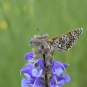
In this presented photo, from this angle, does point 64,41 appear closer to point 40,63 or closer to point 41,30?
point 40,63

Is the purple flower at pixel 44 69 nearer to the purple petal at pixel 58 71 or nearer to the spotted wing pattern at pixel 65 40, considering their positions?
the purple petal at pixel 58 71

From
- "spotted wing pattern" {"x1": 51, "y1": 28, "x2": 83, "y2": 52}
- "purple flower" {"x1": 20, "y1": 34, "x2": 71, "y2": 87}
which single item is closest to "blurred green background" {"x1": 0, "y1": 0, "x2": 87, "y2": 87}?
"spotted wing pattern" {"x1": 51, "y1": 28, "x2": 83, "y2": 52}

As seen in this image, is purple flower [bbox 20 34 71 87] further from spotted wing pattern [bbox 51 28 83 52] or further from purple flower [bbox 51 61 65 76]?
spotted wing pattern [bbox 51 28 83 52]

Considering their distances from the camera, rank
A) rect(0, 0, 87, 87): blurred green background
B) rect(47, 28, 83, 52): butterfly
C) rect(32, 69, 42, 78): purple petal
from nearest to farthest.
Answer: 1. rect(32, 69, 42, 78): purple petal
2. rect(47, 28, 83, 52): butterfly
3. rect(0, 0, 87, 87): blurred green background

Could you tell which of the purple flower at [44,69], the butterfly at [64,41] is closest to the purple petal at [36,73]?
the purple flower at [44,69]

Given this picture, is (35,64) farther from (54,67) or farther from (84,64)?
(84,64)

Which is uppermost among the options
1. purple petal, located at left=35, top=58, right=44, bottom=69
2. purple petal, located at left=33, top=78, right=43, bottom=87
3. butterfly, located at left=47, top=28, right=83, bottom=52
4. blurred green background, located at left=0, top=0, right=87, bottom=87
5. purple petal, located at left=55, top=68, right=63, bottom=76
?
blurred green background, located at left=0, top=0, right=87, bottom=87

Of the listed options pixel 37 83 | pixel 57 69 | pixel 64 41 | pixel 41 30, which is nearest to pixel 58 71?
pixel 57 69
